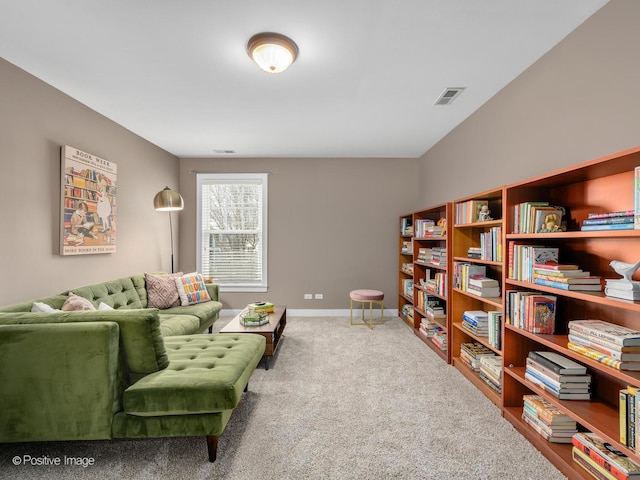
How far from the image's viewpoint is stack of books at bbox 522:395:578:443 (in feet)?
5.92

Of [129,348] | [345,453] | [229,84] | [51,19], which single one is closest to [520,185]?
[345,453]

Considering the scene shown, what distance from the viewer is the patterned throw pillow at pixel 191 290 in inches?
153

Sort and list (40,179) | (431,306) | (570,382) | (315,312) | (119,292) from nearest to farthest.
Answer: (570,382)
(40,179)
(119,292)
(431,306)
(315,312)

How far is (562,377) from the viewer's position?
5.85 ft

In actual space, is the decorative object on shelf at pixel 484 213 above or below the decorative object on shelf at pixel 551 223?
above

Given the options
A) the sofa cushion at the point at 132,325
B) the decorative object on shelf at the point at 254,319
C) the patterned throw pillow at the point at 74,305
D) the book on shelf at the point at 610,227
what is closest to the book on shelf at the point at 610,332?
the book on shelf at the point at 610,227

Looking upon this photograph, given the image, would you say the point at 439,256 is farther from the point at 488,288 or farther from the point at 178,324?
the point at 178,324

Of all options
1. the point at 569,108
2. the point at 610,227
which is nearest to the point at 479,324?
the point at 610,227

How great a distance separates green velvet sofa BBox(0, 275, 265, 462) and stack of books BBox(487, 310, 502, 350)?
79.4 inches

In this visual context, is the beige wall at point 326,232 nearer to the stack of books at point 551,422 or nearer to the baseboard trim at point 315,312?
the baseboard trim at point 315,312

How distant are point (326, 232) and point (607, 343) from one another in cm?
395

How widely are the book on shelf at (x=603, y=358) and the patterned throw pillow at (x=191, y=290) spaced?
12.4 ft

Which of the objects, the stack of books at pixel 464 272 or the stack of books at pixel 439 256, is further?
the stack of books at pixel 439 256

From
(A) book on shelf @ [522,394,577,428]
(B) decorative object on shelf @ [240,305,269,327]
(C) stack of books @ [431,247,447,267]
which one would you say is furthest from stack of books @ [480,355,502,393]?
(B) decorative object on shelf @ [240,305,269,327]
